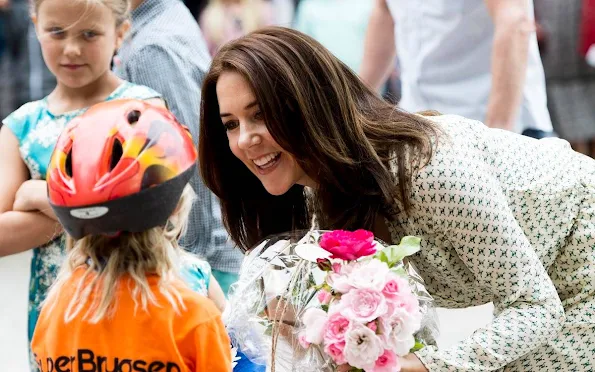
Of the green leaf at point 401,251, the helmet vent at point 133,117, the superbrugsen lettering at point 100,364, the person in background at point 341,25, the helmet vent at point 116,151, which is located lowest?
the person in background at point 341,25

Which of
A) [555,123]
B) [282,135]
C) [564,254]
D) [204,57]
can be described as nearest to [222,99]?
[282,135]

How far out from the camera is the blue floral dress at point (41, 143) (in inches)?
131

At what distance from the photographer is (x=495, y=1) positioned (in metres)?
4.13

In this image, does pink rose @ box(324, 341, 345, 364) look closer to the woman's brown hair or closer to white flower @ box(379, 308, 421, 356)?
white flower @ box(379, 308, 421, 356)

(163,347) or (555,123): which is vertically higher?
(163,347)

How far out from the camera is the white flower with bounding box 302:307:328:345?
2.38 metres

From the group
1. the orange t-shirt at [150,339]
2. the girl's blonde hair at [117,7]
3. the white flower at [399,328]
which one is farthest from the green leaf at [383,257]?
the girl's blonde hair at [117,7]

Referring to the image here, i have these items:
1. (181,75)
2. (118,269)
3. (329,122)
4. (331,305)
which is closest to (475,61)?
(181,75)

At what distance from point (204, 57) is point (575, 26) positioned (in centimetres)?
590

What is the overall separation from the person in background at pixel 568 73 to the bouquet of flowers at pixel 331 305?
6.85 m

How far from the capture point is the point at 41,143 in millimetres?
3338

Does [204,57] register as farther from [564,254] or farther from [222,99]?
[564,254]

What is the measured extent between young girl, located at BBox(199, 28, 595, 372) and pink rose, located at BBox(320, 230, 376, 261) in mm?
263

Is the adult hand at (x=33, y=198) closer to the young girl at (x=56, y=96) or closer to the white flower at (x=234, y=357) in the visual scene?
the young girl at (x=56, y=96)
